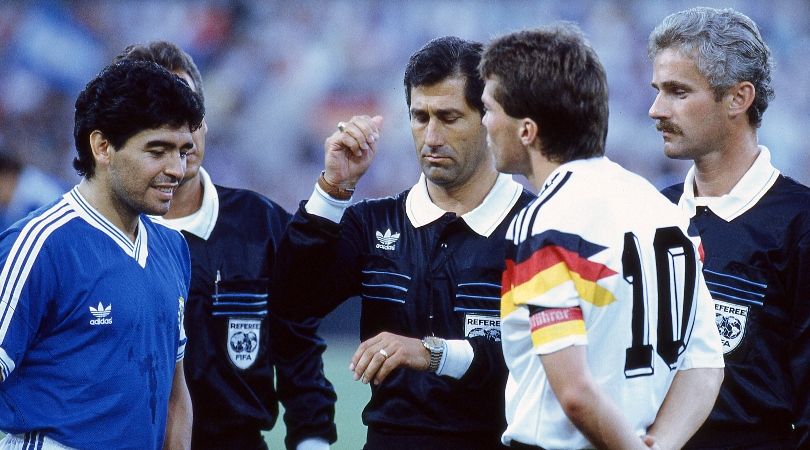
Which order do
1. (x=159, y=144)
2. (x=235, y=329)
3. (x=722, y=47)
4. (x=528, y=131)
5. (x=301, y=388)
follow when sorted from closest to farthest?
(x=528, y=131), (x=159, y=144), (x=722, y=47), (x=235, y=329), (x=301, y=388)

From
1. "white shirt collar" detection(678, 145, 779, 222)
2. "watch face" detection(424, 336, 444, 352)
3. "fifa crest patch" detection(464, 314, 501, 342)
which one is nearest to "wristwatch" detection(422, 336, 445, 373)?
"watch face" detection(424, 336, 444, 352)

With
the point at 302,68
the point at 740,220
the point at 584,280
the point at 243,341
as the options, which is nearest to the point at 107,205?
the point at 243,341

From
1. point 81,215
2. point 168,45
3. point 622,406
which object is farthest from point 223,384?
point 622,406

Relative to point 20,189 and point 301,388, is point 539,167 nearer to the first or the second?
point 301,388

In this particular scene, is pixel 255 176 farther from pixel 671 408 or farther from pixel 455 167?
pixel 671 408

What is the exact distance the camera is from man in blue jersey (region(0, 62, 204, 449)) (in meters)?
2.84

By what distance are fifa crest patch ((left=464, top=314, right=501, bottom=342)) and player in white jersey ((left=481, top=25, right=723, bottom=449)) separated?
0.61m

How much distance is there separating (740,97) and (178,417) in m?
2.02

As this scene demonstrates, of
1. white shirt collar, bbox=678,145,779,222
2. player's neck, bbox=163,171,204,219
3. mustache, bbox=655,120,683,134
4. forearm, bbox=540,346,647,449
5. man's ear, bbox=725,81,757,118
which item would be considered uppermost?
man's ear, bbox=725,81,757,118

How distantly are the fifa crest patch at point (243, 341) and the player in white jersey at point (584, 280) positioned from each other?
1.43 metres

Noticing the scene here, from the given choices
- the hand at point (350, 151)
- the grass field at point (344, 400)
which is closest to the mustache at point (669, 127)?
the hand at point (350, 151)

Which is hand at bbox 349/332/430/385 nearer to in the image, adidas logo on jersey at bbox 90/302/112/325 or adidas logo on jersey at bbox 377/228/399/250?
adidas logo on jersey at bbox 377/228/399/250

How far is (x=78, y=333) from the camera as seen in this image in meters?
2.89

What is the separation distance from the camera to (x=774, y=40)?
37.2ft
